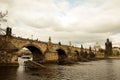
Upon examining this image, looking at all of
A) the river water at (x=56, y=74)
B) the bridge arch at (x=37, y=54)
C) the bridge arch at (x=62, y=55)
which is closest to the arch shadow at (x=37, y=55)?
the bridge arch at (x=37, y=54)

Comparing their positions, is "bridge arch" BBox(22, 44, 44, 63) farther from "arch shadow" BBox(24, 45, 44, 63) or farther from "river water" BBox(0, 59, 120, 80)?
"river water" BBox(0, 59, 120, 80)

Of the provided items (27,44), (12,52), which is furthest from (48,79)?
(27,44)

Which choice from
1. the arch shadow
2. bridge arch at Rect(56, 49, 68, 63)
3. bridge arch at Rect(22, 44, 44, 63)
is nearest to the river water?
bridge arch at Rect(22, 44, 44, 63)

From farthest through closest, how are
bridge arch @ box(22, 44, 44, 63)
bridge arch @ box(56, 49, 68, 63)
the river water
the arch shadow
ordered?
1. bridge arch @ box(56, 49, 68, 63)
2. the arch shadow
3. bridge arch @ box(22, 44, 44, 63)
4. the river water

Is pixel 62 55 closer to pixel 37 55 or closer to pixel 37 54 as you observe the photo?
pixel 37 55

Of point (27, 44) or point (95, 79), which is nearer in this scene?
point (95, 79)

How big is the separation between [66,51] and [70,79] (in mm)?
69197

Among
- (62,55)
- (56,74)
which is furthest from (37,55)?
(56,74)

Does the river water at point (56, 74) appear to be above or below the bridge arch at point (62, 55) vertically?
below

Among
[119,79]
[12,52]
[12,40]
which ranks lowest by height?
[119,79]

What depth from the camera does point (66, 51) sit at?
99.0 m

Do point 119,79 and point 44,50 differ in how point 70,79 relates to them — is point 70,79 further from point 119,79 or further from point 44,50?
point 44,50

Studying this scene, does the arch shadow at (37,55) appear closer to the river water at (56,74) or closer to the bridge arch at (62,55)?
the bridge arch at (62,55)

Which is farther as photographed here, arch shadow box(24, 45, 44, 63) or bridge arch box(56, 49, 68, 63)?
bridge arch box(56, 49, 68, 63)
